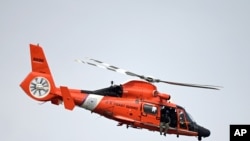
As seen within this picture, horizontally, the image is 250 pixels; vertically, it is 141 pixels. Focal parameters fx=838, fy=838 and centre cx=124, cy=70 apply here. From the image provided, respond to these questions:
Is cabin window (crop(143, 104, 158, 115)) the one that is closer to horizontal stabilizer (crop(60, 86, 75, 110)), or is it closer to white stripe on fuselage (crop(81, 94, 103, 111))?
white stripe on fuselage (crop(81, 94, 103, 111))

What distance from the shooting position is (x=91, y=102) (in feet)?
180

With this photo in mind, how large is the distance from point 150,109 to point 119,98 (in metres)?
2.28

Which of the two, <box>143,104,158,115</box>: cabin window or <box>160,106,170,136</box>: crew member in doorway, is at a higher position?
<box>143,104,158,115</box>: cabin window

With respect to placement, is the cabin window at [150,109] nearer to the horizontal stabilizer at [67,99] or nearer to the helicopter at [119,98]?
the helicopter at [119,98]

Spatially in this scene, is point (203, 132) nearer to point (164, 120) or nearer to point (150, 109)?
point (164, 120)

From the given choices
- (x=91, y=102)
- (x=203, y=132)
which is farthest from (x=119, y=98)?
(x=203, y=132)

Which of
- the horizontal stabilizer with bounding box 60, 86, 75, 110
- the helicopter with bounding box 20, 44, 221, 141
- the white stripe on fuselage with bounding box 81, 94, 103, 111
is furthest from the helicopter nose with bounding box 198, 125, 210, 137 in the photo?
the horizontal stabilizer with bounding box 60, 86, 75, 110

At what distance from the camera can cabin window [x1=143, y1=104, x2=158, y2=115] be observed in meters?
56.2

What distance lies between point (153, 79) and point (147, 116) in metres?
2.59

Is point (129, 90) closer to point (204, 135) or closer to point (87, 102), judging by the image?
point (87, 102)

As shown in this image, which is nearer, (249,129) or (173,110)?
(249,129)

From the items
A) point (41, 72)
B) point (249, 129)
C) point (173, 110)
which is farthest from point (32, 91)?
point (249, 129)

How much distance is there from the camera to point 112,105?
55.4 metres

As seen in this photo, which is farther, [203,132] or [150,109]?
[203,132]
